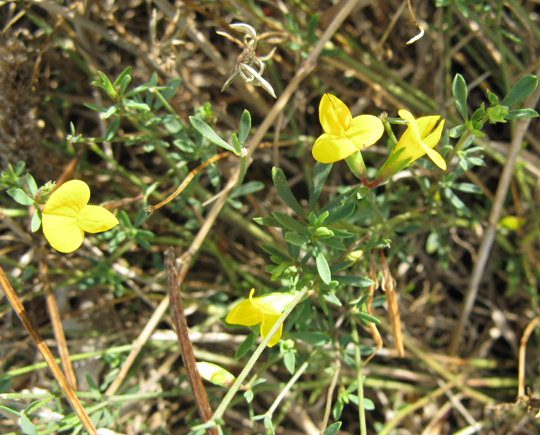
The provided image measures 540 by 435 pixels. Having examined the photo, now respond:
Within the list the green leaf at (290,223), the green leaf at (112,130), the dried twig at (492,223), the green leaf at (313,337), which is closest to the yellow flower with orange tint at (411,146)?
the green leaf at (290,223)

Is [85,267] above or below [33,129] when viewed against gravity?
below

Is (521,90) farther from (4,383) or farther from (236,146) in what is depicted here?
(4,383)

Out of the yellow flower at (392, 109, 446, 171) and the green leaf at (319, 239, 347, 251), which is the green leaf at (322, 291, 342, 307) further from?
the yellow flower at (392, 109, 446, 171)

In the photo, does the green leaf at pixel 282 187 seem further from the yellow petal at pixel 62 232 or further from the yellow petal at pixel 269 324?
the yellow petal at pixel 62 232

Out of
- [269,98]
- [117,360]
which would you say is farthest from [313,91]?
[117,360]

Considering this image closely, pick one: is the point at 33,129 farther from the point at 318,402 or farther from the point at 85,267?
the point at 318,402
